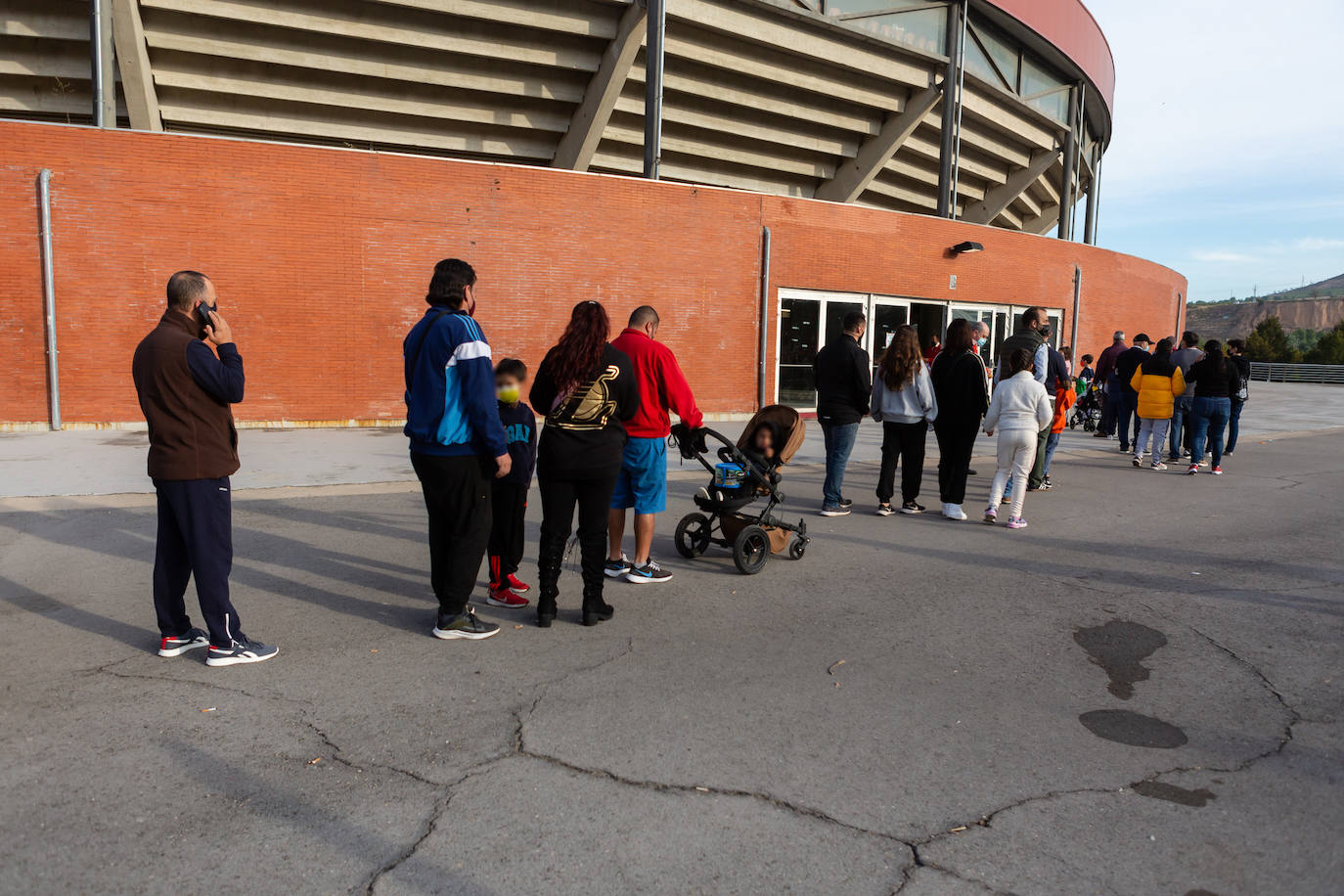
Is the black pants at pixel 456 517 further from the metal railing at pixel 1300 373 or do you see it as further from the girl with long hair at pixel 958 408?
the metal railing at pixel 1300 373

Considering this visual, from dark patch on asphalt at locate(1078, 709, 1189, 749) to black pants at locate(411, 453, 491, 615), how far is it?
309 centimetres

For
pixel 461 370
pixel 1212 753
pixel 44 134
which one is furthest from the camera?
pixel 44 134

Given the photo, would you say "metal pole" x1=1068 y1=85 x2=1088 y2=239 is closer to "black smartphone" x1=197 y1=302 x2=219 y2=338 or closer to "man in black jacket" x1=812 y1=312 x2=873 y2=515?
"man in black jacket" x1=812 y1=312 x2=873 y2=515

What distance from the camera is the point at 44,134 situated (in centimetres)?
1309

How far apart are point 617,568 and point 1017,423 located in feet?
14.6

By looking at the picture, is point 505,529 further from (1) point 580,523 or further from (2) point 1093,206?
(2) point 1093,206

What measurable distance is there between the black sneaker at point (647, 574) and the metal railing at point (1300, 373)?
52.3 m

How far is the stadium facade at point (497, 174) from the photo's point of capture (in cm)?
1362

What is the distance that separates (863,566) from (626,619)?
225cm

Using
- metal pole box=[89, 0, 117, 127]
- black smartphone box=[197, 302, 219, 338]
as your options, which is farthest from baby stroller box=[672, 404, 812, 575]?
metal pole box=[89, 0, 117, 127]

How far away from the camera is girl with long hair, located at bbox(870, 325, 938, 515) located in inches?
343

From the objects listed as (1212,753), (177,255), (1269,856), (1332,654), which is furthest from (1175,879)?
(177,255)

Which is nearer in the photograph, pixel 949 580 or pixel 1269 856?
pixel 1269 856

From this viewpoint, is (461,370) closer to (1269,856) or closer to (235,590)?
(235,590)
